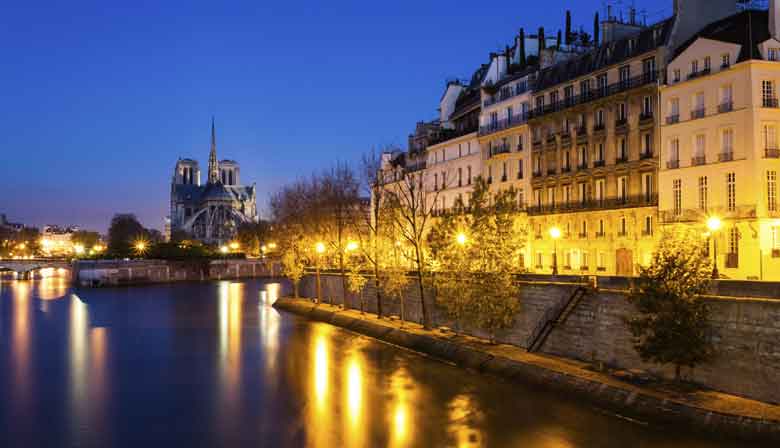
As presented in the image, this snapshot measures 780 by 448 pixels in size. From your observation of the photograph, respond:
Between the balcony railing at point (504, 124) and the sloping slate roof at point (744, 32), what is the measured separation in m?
16.2

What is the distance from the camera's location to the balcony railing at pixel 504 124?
58812mm

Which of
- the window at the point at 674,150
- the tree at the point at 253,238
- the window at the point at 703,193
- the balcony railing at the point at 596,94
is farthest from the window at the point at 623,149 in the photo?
the tree at the point at 253,238

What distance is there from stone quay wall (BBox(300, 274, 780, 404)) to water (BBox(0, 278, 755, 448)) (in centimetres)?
341

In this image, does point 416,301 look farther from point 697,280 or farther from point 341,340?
point 697,280

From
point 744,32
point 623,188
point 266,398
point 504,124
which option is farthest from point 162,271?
point 744,32

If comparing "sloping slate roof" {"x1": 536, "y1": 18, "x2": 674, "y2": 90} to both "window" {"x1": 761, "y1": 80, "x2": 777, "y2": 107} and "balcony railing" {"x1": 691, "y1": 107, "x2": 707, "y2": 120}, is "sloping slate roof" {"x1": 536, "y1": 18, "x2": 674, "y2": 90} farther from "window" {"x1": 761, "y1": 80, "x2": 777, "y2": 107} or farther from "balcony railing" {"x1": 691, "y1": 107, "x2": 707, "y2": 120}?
"window" {"x1": 761, "y1": 80, "x2": 777, "y2": 107}

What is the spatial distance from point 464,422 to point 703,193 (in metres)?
23.9

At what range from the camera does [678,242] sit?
27078 mm

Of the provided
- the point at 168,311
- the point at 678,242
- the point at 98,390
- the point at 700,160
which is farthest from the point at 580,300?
the point at 168,311

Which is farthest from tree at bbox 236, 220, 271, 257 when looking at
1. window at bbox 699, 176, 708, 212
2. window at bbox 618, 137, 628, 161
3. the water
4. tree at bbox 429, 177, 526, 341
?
window at bbox 699, 176, 708, 212

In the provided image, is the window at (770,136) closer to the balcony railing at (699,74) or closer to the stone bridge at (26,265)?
the balcony railing at (699,74)

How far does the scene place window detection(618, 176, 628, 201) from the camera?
158 ft

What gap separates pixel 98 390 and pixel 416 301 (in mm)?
22199

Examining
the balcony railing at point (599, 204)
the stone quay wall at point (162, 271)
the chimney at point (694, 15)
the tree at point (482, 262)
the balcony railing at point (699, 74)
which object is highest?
the chimney at point (694, 15)
